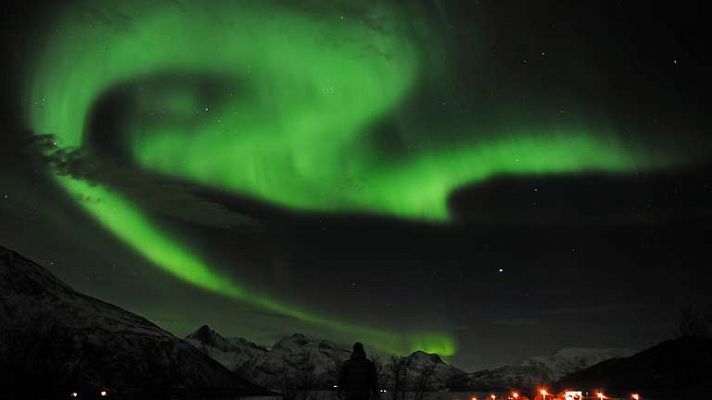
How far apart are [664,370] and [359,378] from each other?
177 m

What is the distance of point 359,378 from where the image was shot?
39.3 ft

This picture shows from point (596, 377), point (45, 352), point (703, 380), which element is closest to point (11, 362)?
point (45, 352)

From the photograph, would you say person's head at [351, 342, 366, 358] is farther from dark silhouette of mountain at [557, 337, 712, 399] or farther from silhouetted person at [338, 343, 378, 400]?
dark silhouette of mountain at [557, 337, 712, 399]

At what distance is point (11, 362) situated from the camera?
195 ft

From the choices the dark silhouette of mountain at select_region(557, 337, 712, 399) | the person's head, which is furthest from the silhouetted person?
the dark silhouette of mountain at select_region(557, 337, 712, 399)

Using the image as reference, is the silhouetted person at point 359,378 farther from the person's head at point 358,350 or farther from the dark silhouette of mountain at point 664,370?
the dark silhouette of mountain at point 664,370

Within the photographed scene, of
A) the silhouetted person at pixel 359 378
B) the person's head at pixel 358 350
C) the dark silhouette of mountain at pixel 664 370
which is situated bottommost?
the silhouetted person at pixel 359 378

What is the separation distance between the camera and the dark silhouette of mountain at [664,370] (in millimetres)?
137875

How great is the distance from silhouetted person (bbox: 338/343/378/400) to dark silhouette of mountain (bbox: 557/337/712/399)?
128510 millimetres

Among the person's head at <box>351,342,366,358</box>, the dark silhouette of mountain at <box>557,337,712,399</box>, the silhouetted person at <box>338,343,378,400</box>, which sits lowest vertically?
the silhouetted person at <box>338,343,378,400</box>

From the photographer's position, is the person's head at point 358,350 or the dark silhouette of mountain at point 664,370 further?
the dark silhouette of mountain at point 664,370

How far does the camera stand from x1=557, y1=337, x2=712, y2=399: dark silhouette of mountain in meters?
138

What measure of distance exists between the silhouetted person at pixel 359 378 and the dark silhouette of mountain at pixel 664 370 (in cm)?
12851

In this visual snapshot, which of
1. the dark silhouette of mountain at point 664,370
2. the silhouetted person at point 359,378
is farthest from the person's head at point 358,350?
the dark silhouette of mountain at point 664,370
